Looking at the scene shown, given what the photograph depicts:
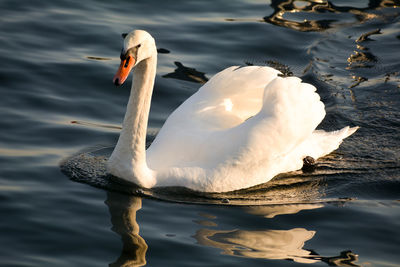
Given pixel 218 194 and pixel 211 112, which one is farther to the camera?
pixel 211 112

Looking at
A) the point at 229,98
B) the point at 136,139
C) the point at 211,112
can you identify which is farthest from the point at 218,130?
the point at 136,139

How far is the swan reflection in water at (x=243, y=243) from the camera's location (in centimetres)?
694

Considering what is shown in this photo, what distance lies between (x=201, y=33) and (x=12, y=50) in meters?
3.31

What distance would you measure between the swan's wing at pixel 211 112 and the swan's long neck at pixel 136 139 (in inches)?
9.7

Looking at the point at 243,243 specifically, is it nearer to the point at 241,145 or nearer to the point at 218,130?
the point at 241,145

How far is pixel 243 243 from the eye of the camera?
7168 millimetres

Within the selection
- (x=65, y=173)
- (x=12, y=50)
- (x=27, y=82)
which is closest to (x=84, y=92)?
(x=27, y=82)

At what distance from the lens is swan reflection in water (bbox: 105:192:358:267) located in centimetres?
694

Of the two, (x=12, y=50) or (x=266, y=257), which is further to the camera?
(x=12, y=50)

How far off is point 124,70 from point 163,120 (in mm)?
2885

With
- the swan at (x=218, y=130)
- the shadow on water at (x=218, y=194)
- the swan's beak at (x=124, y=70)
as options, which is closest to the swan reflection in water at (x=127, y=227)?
the shadow on water at (x=218, y=194)

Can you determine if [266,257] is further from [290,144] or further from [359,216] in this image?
[290,144]

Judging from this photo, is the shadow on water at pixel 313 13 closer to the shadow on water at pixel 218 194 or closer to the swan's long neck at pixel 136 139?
the shadow on water at pixel 218 194

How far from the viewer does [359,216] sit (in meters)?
7.92
